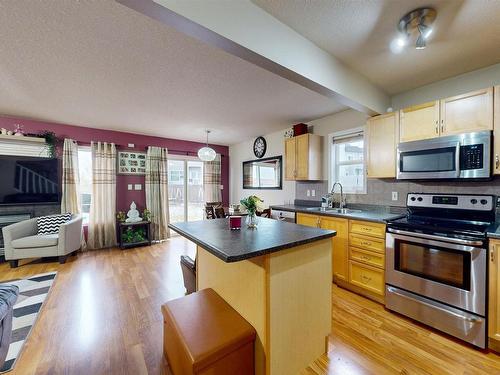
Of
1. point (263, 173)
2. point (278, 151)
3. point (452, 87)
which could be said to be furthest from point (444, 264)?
point (263, 173)

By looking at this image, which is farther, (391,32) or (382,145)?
(382,145)

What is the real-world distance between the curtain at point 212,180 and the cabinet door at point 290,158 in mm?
2509

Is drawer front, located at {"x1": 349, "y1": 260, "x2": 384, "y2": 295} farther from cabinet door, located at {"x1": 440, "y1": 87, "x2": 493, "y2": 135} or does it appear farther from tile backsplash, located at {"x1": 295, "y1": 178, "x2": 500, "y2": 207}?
cabinet door, located at {"x1": 440, "y1": 87, "x2": 493, "y2": 135}

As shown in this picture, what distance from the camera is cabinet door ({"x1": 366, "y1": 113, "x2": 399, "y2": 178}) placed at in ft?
8.38

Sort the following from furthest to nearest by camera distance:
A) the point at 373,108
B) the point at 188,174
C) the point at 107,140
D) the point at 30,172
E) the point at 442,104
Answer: the point at 188,174
the point at 107,140
the point at 30,172
the point at 373,108
the point at 442,104

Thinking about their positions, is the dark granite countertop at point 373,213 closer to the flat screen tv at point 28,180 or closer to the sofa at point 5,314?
the sofa at point 5,314

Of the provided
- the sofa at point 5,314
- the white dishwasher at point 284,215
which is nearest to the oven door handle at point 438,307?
the white dishwasher at point 284,215

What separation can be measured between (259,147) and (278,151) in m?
0.62

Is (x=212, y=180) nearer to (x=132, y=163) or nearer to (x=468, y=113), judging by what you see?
(x=132, y=163)

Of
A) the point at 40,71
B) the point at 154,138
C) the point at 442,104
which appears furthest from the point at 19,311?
the point at 442,104

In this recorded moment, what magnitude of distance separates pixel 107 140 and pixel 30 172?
1.34 metres

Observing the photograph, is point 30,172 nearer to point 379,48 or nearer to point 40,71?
point 40,71

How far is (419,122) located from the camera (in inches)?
92.0

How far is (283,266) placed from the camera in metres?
1.38
